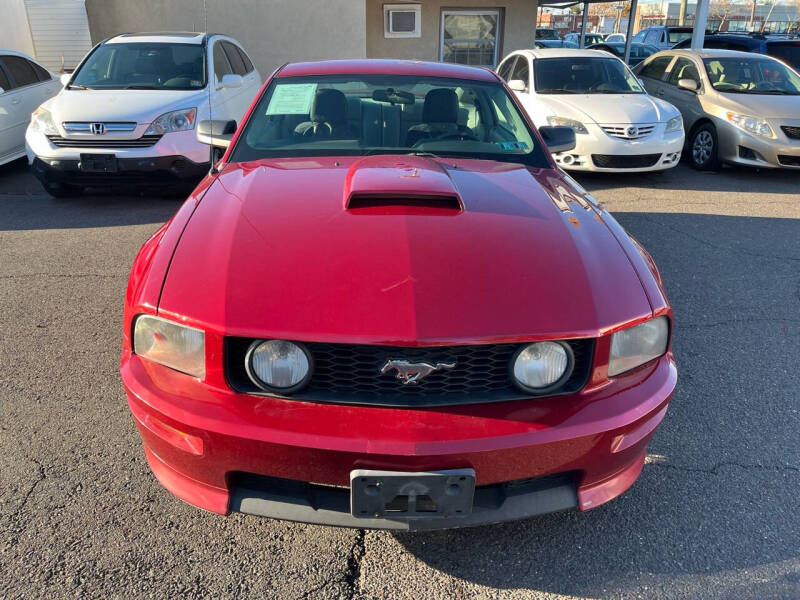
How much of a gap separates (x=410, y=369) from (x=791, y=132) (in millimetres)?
7955

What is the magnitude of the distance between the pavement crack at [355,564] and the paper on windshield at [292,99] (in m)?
2.21

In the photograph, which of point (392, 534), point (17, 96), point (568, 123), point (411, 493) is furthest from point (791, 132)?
point (17, 96)

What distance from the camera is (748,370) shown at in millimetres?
3424

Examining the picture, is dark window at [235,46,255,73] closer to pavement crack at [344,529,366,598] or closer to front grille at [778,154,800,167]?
front grille at [778,154,800,167]

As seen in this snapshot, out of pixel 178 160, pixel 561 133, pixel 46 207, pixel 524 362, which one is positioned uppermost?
pixel 561 133

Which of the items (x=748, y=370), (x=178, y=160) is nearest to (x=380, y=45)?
(x=178, y=160)

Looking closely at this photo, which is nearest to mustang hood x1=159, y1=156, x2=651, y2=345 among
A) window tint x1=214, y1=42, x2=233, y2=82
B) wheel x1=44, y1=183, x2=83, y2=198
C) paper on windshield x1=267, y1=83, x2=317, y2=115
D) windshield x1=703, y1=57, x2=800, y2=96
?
paper on windshield x1=267, y1=83, x2=317, y2=115

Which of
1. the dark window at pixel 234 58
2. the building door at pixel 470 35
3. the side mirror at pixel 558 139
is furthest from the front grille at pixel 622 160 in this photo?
the building door at pixel 470 35

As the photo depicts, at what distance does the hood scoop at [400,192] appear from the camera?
2.36 meters

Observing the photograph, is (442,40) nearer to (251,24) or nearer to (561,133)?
(251,24)

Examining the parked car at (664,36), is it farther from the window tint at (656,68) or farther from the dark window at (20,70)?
the dark window at (20,70)

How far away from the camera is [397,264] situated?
1.99 m

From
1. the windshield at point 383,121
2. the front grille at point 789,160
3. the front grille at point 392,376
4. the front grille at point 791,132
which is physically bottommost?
the front grille at point 789,160

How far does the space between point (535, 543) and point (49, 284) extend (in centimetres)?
382
